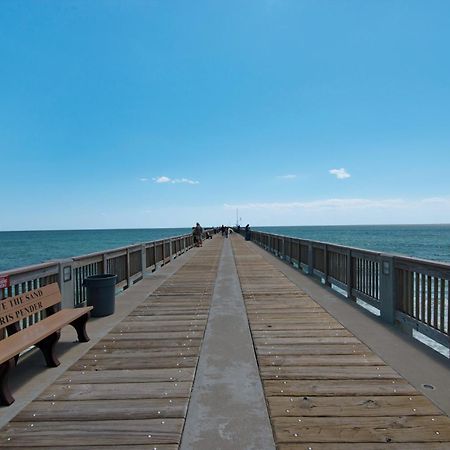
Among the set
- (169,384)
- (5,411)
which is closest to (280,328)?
(169,384)

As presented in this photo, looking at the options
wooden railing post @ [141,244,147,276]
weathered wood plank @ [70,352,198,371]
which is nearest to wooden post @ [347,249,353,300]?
weathered wood plank @ [70,352,198,371]

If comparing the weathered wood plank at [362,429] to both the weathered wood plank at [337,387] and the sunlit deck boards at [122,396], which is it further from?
the sunlit deck boards at [122,396]

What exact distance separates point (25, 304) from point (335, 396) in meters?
3.50

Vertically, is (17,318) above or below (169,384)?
above

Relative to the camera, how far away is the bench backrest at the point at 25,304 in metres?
3.67

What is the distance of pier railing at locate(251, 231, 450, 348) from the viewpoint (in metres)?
4.64

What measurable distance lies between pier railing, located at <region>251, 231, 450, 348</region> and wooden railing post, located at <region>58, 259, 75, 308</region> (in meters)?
5.28

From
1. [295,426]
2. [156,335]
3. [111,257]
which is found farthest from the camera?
[111,257]

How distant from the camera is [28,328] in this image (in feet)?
12.9

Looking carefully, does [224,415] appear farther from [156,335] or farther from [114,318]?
[114,318]

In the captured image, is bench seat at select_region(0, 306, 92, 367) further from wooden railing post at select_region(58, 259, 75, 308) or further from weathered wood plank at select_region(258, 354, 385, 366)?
weathered wood plank at select_region(258, 354, 385, 366)

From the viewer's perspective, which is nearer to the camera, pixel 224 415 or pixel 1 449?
pixel 1 449

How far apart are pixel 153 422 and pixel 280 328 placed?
299cm

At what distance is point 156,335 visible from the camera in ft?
17.1
